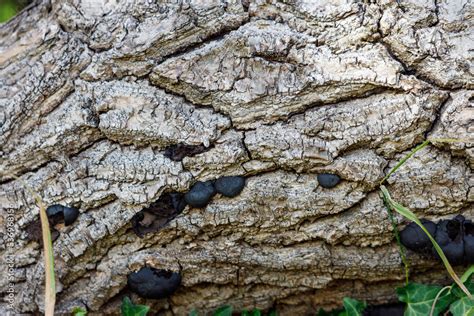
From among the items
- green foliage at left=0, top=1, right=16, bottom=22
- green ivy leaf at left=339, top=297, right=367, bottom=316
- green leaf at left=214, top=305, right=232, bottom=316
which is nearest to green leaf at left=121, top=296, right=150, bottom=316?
green leaf at left=214, top=305, right=232, bottom=316

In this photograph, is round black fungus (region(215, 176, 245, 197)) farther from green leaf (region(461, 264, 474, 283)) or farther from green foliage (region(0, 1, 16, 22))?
green foliage (region(0, 1, 16, 22))

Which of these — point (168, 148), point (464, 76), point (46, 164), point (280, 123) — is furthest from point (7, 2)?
point (464, 76)

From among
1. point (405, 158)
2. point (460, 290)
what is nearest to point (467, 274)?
point (460, 290)

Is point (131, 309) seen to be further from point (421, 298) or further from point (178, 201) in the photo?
point (421, 298)

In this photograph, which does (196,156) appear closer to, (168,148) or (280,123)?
(168,148)

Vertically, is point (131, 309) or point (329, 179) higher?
point (329, 179)
